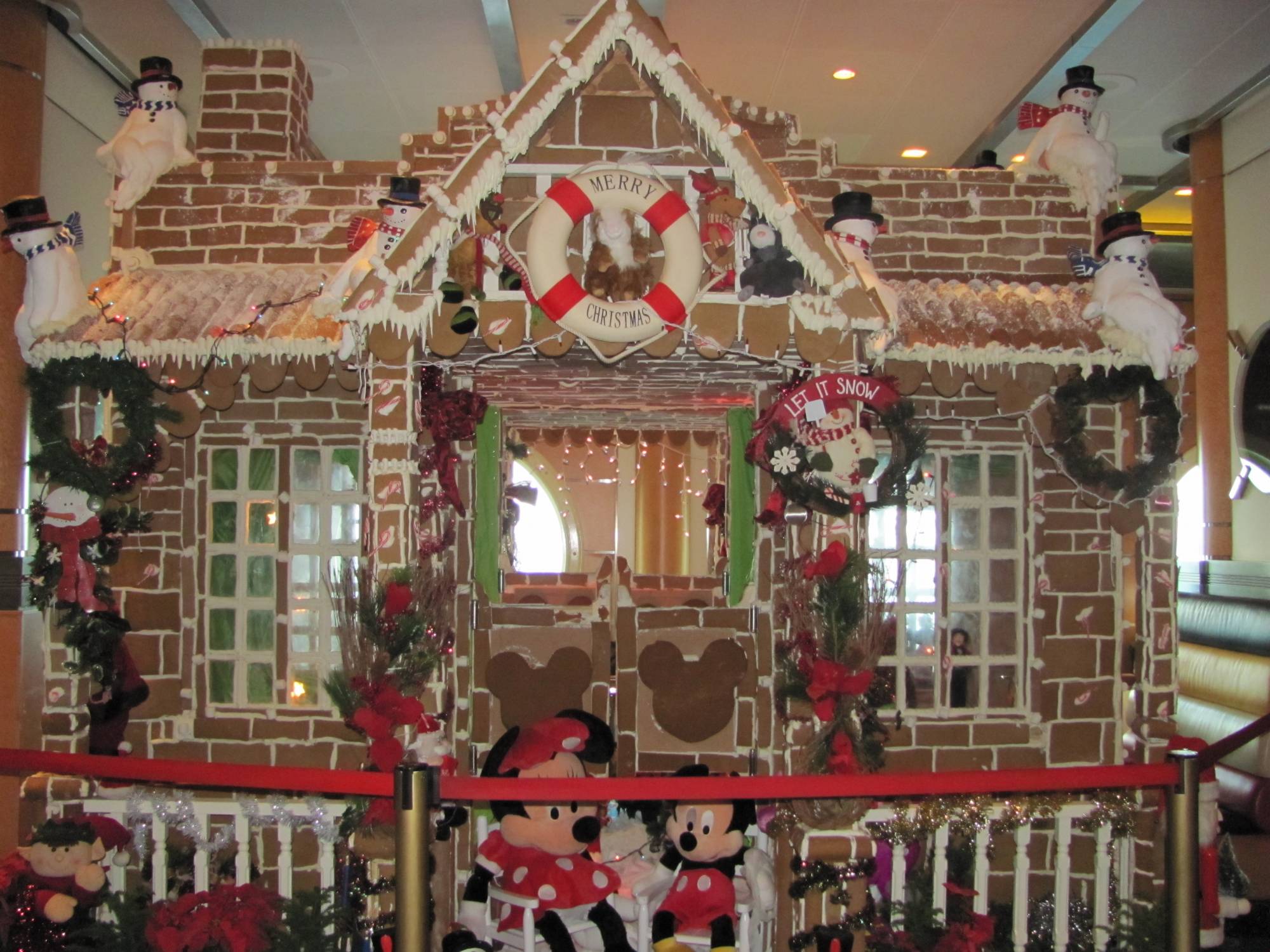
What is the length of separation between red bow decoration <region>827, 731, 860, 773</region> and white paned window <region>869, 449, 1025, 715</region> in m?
1.94

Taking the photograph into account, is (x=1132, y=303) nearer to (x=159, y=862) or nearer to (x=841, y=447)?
(x=841, y=447)

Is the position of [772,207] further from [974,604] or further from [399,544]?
[974,604]

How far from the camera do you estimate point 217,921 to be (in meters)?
3.56

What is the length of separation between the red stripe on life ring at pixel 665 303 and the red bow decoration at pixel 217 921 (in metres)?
2.50

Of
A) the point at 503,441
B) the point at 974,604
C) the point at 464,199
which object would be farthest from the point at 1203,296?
the point at 464,199

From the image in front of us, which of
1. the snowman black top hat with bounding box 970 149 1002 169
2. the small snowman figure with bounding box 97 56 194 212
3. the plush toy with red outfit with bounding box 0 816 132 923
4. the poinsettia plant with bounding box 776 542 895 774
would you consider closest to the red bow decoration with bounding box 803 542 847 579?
the poinsettia plant with bounding box 776 542 895 774

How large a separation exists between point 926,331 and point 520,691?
9.16 ft

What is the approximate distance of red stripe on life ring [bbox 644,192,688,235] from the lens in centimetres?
397

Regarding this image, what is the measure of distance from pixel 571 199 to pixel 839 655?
78.3 inches

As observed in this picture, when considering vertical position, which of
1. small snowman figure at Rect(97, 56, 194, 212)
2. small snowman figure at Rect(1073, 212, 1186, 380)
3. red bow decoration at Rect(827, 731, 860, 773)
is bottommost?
red bow decoration at Rect(827, 731, 860, 773)

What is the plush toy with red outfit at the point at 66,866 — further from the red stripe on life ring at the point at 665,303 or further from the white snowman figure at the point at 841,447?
the white snowman figure at the point at 841,447

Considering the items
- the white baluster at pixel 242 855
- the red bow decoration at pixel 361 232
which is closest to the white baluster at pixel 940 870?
the white baluster at pixel 242 855

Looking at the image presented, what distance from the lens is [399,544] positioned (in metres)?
4.15

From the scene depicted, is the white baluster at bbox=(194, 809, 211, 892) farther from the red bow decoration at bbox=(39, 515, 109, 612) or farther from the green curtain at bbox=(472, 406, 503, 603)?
the green curtain at bbox=(472, 406, 503, 603)
